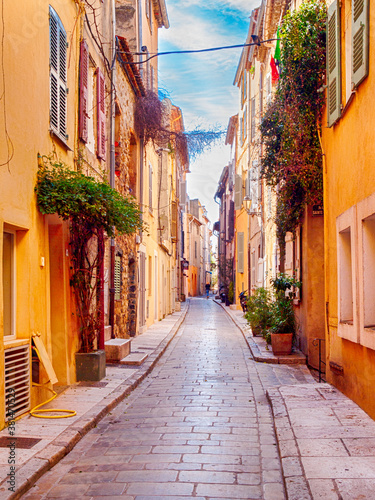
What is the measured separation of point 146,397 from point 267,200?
1072 cm

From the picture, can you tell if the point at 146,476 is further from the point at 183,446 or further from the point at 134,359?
the point at 134,359

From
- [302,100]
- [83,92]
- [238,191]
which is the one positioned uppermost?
[238,191]

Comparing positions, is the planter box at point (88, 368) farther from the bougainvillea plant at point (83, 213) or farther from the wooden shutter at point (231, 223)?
the wooden shutter at point (231, 223)

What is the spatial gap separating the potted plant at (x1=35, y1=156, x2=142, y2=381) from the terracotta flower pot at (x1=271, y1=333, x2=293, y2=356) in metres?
3.55

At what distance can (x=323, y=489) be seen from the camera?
405 centimetres

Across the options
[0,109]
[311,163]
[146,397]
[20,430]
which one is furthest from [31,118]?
[311,163]

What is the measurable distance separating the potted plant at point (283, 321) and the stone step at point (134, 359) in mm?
2547

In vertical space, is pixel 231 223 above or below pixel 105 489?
above

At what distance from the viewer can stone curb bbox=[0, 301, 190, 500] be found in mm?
4398

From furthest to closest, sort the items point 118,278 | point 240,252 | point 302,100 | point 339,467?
point 240,252, point 118,278, point 302,100, point 339,467

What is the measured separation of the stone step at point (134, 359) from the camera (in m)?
10.7

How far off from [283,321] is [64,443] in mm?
6900

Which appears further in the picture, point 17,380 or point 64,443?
point 17,380

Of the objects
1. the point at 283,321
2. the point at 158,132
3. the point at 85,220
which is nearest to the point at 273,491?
the point at 85,220
